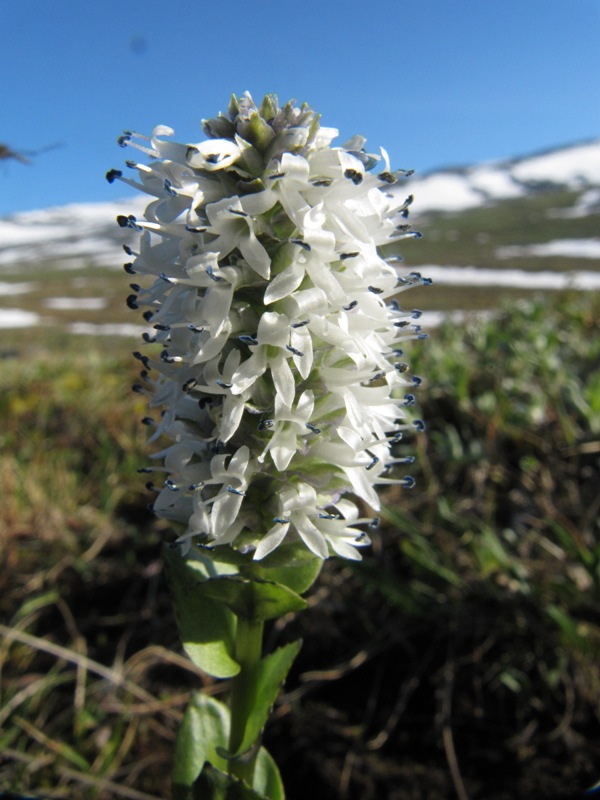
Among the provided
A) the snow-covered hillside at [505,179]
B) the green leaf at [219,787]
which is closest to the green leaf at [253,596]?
the green leaf at [219,787]

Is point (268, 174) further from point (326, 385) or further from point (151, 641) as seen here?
point (151, 641)

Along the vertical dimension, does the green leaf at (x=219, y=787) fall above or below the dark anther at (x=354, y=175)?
below

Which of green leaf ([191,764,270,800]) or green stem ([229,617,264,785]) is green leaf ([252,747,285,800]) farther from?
green leaf ([191,764,270,800])

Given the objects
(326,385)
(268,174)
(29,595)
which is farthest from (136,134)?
(29,595)

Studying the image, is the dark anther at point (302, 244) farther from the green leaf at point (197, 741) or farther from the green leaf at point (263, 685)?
the green leaf at point (197, 741)

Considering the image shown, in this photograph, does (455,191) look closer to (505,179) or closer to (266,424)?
(505,179)

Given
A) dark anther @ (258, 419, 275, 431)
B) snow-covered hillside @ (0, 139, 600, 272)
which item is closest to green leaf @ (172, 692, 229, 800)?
dark anther @ (258, 419, 275, 431)
